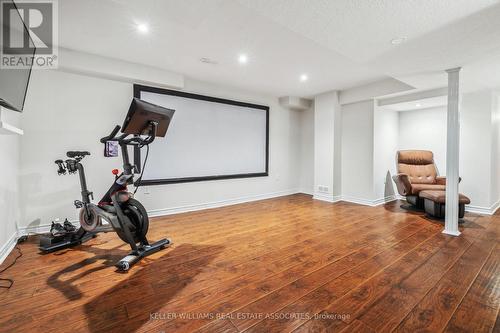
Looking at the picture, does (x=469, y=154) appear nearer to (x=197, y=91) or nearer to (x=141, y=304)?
(x=197, y=91)

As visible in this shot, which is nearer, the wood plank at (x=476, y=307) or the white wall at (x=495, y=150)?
the wood plank at (x=476, y=307)

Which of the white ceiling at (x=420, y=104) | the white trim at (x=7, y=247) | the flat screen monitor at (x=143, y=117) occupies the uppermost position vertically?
the white ceiling at (x=420, y=104)

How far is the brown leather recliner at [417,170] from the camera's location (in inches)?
187

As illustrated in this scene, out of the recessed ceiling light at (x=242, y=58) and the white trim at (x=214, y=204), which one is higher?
the recessed ceiling light at (x=242, y=58)

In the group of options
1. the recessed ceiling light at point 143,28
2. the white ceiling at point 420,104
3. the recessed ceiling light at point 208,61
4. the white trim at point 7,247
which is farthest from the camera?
the white ceiling at point 420,104

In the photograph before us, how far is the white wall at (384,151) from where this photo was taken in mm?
5051

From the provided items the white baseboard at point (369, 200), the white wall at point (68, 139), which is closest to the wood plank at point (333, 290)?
the white baseboard at point (369, 200)

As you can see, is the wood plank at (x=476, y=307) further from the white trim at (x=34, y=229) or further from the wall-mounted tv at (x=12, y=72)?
the white trim at (x=34, y=229)

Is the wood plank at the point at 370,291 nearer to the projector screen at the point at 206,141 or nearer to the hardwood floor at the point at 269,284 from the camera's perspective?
the hardwood floor at the point at 269,284

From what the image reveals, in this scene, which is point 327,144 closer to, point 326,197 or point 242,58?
point 326,197

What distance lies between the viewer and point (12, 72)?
5.69 feet

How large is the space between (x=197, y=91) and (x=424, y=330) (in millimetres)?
4572

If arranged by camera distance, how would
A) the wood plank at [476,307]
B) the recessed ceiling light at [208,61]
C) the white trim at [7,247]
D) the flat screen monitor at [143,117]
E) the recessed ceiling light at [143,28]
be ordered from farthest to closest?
the recessed ceiling light at [208,61], the recessed ceiling light at [143,28], the white trim at [7,247], the flat screen monitor at [143,117], the wood plank at [476,307]

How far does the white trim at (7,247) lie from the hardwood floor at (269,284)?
0.11m
